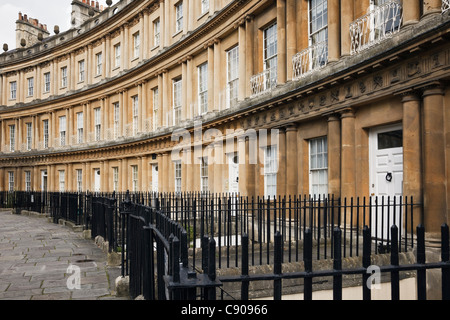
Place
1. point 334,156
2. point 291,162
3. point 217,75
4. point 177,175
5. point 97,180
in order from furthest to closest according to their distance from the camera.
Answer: point 97,180
point 177,175
point 217,75
point 291,162
point 334,156

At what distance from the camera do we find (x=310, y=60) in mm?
12078

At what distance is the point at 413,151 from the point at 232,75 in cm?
1018

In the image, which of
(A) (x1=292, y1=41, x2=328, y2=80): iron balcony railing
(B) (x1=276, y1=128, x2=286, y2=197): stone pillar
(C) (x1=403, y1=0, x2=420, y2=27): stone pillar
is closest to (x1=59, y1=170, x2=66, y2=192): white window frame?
(B) (x1=276, y1=128, x2=286, y2=197): stone pillar

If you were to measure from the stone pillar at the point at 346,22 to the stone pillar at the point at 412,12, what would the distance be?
2.06 m

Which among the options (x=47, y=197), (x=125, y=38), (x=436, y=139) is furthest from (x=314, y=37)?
(x=125, y=38)

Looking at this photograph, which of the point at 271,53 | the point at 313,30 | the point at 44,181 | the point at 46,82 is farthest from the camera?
the point at 46,82

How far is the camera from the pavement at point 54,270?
5977mm

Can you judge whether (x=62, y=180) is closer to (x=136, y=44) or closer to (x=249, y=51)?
(x=136, y=44)

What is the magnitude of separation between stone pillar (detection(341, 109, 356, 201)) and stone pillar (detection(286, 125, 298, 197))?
92.0 inches

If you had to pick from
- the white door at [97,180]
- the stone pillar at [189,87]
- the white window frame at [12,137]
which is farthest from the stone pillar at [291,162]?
the white window frame at [12,137]

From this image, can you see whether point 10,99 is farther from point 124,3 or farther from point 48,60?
point 124,3

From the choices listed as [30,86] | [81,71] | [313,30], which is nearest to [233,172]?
[313,30]

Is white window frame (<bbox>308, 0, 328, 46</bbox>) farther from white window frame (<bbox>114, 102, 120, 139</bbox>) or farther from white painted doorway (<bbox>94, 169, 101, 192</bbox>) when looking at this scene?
white painted doorway (<bbox>94, 169, 101, 192</bbox>)

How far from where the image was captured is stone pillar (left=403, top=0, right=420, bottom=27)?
330 inches
